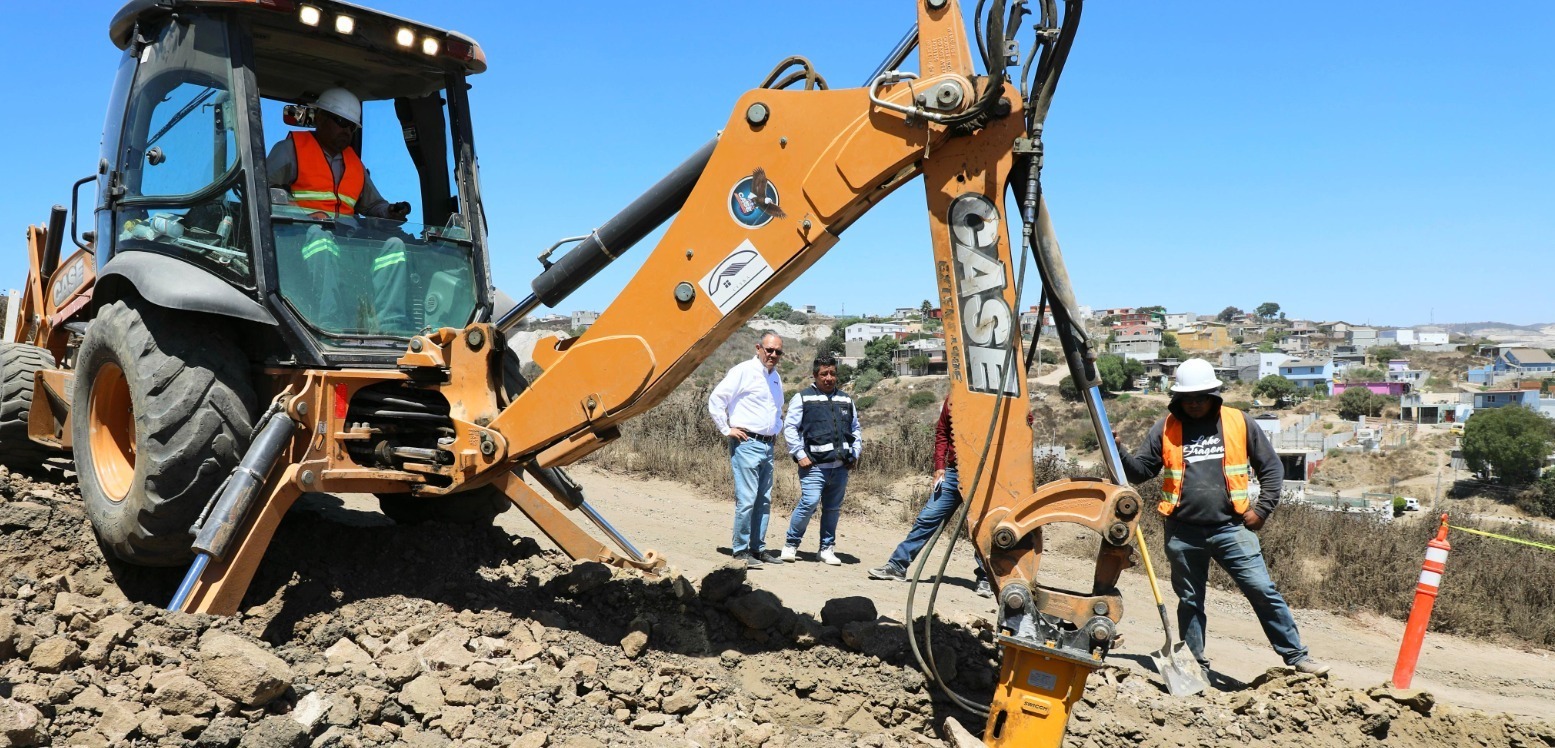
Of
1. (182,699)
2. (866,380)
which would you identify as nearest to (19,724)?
(182,699)

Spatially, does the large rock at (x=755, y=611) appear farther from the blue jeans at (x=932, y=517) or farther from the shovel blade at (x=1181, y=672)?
the blue jeans at (x=932, y=517)

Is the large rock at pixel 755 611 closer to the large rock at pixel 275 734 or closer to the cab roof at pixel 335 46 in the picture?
the large rock at pixel 275 734

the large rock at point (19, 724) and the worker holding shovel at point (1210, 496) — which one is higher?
the worker holding shovel at point (1210, 496)

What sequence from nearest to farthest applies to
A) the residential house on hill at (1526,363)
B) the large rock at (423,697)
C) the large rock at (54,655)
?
the large rock at (54,655)
the large rock at (423,697)
the residential house on hill at (1526,363)

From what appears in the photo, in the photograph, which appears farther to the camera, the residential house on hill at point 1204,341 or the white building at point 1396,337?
the white building at point 1396,337

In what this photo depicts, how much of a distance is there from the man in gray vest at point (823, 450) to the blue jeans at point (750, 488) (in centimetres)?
27

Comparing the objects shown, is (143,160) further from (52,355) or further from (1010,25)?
(1010,25)

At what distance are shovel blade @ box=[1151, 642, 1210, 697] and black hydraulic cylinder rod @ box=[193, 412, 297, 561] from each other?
4.17m

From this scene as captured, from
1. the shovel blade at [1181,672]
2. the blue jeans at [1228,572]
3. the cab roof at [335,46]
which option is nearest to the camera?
the cab roof at [335,46]

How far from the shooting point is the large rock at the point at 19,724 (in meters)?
3.44

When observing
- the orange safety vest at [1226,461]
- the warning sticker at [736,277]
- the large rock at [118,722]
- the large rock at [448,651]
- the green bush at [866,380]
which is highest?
the warning sticker at [736,277]

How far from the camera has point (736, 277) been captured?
4.42 meters

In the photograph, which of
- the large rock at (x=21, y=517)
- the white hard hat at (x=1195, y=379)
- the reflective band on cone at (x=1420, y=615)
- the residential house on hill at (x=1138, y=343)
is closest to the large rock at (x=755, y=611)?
the white hard hat at (x=1195, y=379)

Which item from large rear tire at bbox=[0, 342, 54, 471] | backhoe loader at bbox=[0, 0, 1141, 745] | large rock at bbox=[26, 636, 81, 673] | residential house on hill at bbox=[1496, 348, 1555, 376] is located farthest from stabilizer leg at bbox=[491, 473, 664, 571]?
residential house on hill at bbox=[1496, 348, 1555, 376]
